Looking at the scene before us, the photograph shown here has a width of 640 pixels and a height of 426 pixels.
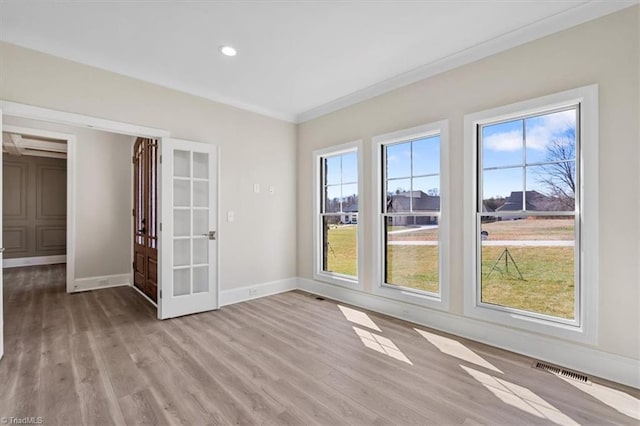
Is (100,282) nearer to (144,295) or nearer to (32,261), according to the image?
(144,295)

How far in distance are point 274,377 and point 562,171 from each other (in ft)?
9.86

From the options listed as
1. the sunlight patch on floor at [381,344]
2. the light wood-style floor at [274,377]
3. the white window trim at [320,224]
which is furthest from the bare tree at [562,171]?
the white window trim at [320,224]

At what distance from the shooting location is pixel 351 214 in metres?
4.35

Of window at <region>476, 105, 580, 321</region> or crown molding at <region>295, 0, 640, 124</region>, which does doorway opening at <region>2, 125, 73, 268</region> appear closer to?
crown molding at <region>295, 0, 640, 124</region>

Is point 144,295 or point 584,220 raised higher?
point 584,220

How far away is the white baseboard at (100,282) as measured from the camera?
16.3 ft

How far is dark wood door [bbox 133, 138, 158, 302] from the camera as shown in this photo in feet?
13.8

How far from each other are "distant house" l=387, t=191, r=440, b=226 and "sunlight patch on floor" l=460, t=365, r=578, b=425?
1.63 m

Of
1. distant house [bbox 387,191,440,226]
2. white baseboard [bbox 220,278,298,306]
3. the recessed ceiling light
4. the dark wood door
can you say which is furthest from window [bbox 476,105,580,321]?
the dark wood door

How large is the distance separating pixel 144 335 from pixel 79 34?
300 cm

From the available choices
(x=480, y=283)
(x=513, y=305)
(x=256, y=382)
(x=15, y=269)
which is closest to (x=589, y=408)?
(x=513, y=305)

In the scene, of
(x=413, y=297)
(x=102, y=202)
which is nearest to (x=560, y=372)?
(x=413, y=297)

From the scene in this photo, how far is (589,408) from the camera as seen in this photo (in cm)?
196

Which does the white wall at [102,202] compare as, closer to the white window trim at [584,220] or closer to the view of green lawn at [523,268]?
the view of green lawn at [523,268]
